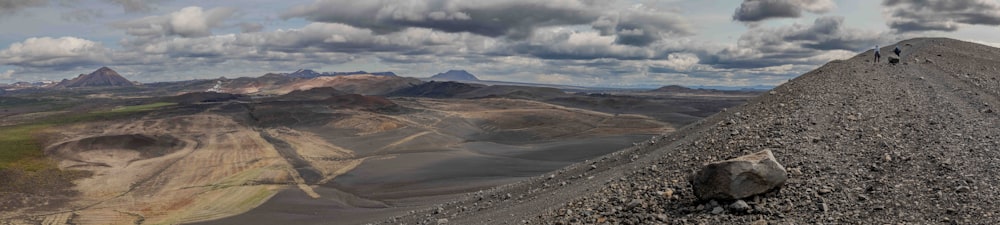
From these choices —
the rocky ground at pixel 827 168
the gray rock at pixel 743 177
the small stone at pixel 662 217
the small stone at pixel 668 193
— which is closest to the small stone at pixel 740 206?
the rocky ground at pixel 827 168

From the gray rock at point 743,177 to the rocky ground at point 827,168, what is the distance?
0.24 meters

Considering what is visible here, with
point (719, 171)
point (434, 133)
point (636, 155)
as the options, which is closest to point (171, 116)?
point (434, 133)

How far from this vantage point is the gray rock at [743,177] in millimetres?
12055

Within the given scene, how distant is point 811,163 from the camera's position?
14.1 m

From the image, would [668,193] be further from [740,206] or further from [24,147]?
[24,147]

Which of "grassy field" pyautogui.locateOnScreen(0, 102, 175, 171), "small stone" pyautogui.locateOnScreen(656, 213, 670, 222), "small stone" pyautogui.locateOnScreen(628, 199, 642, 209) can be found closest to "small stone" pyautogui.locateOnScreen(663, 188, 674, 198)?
"small stone" pyautogui.locateOnScreen(628, 199, 642, 209)

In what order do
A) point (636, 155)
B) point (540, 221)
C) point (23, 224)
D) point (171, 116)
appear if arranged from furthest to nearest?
point (171, 116) < point (23, 224) < point (636, 155) < point (540, 221)

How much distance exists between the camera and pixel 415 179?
56.2 meters

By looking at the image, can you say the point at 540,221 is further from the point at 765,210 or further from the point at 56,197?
the point at 56,197

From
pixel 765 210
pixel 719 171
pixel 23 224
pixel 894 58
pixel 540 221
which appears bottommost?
pixel 23 224

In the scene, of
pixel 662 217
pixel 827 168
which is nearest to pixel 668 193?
pixel 662 217

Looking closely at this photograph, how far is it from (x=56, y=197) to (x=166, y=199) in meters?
10.9

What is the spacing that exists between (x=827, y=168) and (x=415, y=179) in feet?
150

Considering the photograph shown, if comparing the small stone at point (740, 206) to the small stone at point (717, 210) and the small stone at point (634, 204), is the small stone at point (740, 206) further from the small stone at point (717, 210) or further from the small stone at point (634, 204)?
the small stone at point (634, 204)
